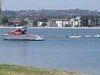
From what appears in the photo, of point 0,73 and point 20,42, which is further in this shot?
point 20,42

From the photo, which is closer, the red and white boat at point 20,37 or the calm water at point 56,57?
the calm water at point 56,57

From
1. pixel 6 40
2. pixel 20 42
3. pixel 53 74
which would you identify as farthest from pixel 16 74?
pixel 6 40

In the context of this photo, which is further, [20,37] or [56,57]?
[20,37]

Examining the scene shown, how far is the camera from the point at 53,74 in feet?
78.1

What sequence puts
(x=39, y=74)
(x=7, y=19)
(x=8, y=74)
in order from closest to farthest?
(x=8, y=74) < (x=39, y=74) < (x=7, y=19)

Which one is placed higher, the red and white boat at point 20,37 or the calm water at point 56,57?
the calm water at point 56,57

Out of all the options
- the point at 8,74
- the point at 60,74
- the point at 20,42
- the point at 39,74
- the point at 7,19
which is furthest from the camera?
the point at 7,19

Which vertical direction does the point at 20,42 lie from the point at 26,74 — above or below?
below

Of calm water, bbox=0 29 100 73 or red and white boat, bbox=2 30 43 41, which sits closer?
calm water, bbox=0 29 100 73

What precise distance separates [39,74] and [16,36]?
279 ft

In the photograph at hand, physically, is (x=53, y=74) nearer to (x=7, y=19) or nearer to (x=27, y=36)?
(x=27, y=36)

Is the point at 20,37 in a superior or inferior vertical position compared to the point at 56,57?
inferior

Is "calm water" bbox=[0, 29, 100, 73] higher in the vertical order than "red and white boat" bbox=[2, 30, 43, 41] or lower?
higher

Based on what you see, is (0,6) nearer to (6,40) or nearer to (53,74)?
(53,74)
